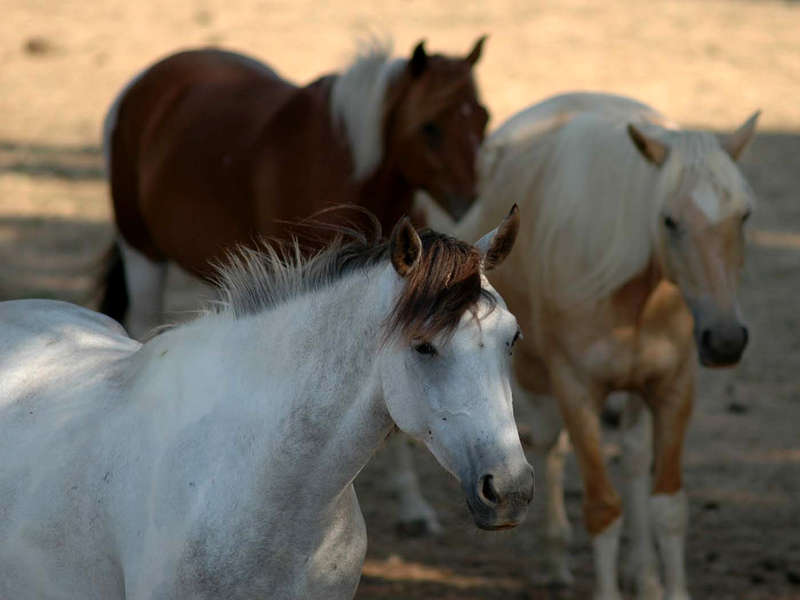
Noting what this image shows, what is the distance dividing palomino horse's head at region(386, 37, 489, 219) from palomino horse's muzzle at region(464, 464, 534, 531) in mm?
2633

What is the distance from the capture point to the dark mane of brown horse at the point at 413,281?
8.24 feet

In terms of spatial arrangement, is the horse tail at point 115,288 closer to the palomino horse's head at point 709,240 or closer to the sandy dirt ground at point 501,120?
the sandy dirt ground at point 501,120

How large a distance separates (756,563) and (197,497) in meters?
3.05

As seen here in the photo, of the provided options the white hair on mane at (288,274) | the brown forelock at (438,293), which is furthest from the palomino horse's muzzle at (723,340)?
the brown forelock at (438,293)

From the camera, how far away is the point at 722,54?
14.5 metres

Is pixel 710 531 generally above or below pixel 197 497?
below

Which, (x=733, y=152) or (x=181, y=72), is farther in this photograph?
(x=181, y=72)

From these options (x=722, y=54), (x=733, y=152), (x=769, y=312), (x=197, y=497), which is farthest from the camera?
(x=722, y=54)

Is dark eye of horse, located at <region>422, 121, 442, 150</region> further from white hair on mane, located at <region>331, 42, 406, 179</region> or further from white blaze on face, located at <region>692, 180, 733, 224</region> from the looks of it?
white blaze on face, located at <region>692, 180, 733, 224</region>

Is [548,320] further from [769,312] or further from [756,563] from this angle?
[769,312]

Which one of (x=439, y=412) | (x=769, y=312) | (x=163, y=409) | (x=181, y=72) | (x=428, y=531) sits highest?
(x=439, y=412)

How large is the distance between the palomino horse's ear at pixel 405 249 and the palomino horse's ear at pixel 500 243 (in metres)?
0.21

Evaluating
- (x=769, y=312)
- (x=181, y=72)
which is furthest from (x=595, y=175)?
(x=769, y=312)

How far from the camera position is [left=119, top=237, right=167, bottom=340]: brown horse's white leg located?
20.5 feet
